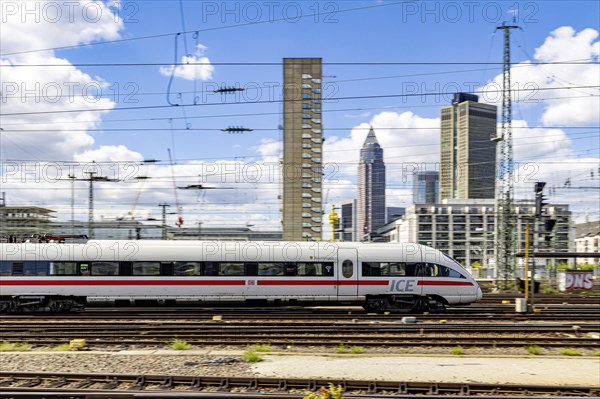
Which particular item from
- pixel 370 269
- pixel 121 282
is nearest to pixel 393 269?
pixel 370 269

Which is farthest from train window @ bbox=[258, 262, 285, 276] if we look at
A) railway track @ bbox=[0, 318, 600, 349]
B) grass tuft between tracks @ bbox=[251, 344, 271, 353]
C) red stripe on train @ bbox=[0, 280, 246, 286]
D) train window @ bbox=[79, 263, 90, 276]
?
train window @ bbox=[79, 263, 90, 276]

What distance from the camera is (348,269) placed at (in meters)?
21.2

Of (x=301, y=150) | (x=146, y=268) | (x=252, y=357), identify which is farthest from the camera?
(x=301, y=150)

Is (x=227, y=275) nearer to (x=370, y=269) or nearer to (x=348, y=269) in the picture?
(x=348, y=269)

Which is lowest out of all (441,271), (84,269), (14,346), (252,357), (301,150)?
(14,346)

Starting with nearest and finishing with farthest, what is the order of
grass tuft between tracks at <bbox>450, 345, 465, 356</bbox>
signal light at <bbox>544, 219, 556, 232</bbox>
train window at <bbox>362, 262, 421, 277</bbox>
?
grass tuft between tracks at <bbox>450, 345, 465, 356</bbox>
train window at <bbox>362, 262, 421, 277</bbox>
signal light at <bbox>544, 219, 556, 232</bbox>

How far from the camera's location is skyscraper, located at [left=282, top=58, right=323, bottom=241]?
9600cm

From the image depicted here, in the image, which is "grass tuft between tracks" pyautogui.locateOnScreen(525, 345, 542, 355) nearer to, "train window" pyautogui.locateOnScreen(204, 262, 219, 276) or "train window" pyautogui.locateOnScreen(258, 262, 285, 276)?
"train window" pyautogui.locateOnScreen(258, 262, 285, 276)

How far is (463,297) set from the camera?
21391 mm

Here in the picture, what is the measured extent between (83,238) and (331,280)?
1102 centimetres

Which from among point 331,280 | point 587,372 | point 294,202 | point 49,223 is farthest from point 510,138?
point 294,202

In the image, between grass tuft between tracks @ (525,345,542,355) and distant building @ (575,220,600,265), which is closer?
grass tuft between tracks @ (525,345,542,355)

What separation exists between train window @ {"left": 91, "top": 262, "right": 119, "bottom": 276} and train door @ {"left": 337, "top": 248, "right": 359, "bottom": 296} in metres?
9.31

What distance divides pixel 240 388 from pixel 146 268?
11.2 metres
